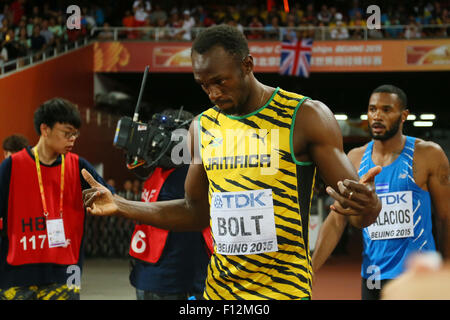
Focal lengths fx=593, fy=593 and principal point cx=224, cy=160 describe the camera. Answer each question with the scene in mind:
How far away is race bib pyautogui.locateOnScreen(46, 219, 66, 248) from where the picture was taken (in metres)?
3.83

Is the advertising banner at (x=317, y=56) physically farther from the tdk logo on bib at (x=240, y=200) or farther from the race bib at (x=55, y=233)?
the tdk logo on bib at (x=240, y=200)

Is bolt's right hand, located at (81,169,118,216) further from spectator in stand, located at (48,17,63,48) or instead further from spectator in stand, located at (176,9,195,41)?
Result: spectator in stand, located at (176,9,195,41)

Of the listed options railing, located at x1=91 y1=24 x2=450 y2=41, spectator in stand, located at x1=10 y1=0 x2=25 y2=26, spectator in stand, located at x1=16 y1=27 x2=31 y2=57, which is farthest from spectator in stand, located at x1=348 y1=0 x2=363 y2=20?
spectator in stand, located at x1=10 y1=0 x2=25 y2=26

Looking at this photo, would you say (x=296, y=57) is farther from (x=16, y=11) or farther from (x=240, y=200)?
(x=240, y=200)

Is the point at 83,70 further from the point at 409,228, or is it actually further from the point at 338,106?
the point at 409,228

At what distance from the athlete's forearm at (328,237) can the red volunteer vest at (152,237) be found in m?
0.77

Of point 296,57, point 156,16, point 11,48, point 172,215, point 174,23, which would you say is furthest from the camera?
point 156,16

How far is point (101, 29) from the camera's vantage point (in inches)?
656

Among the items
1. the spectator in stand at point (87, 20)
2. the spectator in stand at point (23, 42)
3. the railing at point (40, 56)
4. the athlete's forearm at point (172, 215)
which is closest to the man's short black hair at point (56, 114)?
the athlete's forearm at point (172, 215)

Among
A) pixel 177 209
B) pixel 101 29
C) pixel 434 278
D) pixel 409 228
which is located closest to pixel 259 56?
pixel 101 29

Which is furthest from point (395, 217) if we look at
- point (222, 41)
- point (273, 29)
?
point (273, 29)

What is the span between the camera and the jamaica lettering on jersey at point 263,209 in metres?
2.38

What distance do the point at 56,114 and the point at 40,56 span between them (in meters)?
12.5

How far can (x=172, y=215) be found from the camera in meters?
2.73
